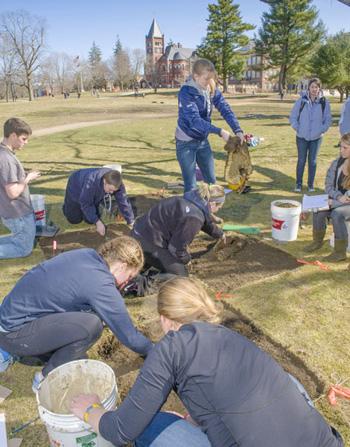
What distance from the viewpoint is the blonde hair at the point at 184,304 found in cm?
189

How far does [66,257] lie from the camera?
8.30 ft

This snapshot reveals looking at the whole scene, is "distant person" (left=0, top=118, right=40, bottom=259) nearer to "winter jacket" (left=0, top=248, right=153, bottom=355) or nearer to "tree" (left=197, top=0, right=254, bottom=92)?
"winter jacket" (left=0, top=248, right=153, bottom=355)

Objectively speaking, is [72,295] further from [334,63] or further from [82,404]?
[334,63]

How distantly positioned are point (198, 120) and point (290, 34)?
48.1m

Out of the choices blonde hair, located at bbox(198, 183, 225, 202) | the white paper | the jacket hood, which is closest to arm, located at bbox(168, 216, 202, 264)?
the jacket hood

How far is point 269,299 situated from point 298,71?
50.8 meters

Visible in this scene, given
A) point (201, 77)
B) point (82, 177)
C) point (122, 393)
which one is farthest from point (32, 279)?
point (201, 77)

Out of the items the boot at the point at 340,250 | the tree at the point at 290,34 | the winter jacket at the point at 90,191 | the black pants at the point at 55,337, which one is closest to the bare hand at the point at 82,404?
the black pants at the point at 55,337

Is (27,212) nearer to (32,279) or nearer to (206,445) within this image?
(32,279)

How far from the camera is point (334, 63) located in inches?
1276

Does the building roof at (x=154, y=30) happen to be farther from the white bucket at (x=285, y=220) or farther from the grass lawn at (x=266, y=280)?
the white bucket at (x=285, y=220)

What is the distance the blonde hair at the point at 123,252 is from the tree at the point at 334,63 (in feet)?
115

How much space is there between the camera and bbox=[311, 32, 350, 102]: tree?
32188mm

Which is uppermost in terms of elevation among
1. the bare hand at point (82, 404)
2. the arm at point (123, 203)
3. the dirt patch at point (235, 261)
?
the arm at point (123, 203)
